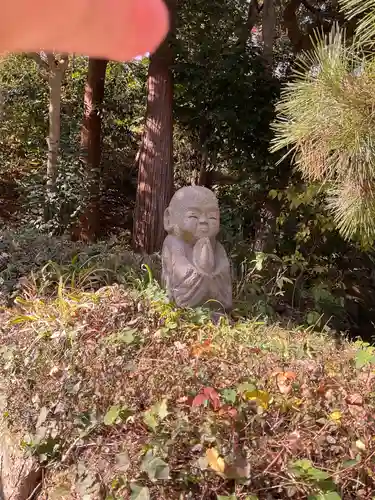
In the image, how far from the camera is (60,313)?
2.83 metres

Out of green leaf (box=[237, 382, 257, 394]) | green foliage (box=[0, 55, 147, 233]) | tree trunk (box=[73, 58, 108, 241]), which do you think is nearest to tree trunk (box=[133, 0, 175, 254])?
tree trunk (box=[73, 58, 108, 241])

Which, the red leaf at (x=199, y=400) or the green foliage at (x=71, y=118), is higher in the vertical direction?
the green foliage at (x=71, y=118)

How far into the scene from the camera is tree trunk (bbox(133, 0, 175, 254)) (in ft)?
16.6

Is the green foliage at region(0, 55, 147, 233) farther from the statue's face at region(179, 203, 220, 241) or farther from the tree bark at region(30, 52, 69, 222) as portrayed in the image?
the statue's face at region(179, 203, 220, 241)

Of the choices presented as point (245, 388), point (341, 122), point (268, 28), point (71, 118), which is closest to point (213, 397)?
point (245, 388)

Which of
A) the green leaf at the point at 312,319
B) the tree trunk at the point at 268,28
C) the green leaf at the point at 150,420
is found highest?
the tree trunk at the point at 268,28

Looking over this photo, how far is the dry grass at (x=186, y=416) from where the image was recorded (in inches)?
58.1

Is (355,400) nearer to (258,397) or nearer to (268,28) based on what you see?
(258,397)

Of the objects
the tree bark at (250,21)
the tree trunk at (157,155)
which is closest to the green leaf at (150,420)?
the tree trunk at (157,155)

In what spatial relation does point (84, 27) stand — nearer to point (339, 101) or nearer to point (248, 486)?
point (248, 486)

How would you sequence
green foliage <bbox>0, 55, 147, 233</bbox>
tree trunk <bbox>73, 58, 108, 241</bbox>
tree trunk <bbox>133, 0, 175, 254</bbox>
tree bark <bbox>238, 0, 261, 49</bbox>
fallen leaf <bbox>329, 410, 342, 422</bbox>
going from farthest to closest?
green foliage <bbox>0, 55, 147, 233</bbox>, tree trunk <bbox>73, 58, 108, 241</bbox>, tree bark <bbox>238, 0, 261, 49</bbox>, tree trunk <bbox>133, 0, 175, 254</bbox>, fallen leaf <bbox>329, 410, 342, 422</bbox>

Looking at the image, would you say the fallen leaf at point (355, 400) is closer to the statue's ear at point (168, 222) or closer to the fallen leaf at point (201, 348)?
the fallen leaf at point (201, 348)

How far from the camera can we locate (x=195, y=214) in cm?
322

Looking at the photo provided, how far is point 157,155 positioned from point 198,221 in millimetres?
2040
